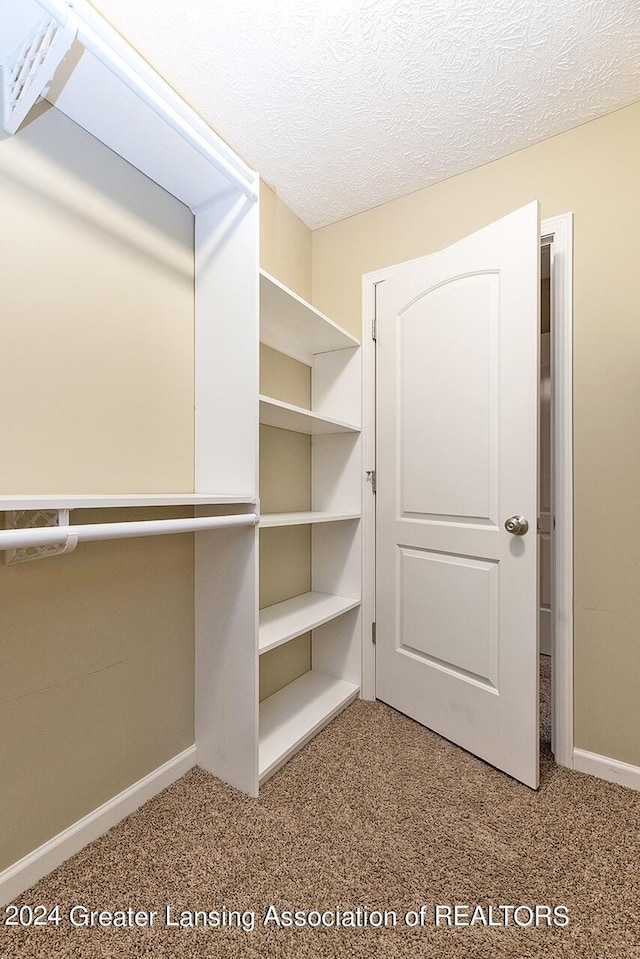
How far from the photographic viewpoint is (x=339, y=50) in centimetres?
139

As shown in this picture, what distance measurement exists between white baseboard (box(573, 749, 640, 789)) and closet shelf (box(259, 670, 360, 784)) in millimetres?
923

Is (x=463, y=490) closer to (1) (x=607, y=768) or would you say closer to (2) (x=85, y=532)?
(1) (x=607, y=768)

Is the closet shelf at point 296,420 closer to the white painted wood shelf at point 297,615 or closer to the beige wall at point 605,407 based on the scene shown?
the white painted wood shelf at point 297,615

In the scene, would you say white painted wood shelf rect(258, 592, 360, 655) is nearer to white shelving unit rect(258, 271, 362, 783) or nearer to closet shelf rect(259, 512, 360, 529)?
white shelving unit rect(258, 271, 362, 783)

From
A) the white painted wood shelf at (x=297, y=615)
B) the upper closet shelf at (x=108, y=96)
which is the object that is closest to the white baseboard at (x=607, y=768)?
the white painted wood shelf at (x=297, y=615)

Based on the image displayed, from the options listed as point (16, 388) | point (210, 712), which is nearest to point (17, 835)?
point (210, 712)

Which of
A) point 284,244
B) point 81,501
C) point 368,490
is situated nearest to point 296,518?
point 368,490

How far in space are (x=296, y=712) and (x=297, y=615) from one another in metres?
0.40

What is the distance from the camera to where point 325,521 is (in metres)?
2.00

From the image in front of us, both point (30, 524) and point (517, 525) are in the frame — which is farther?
point (517, 525)

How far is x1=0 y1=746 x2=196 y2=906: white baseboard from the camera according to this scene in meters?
1.11

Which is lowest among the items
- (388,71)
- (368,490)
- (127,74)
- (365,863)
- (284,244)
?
(365,863)

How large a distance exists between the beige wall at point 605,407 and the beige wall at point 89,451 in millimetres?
1446

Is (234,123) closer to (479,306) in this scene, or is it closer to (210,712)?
Answer: (479,306)
